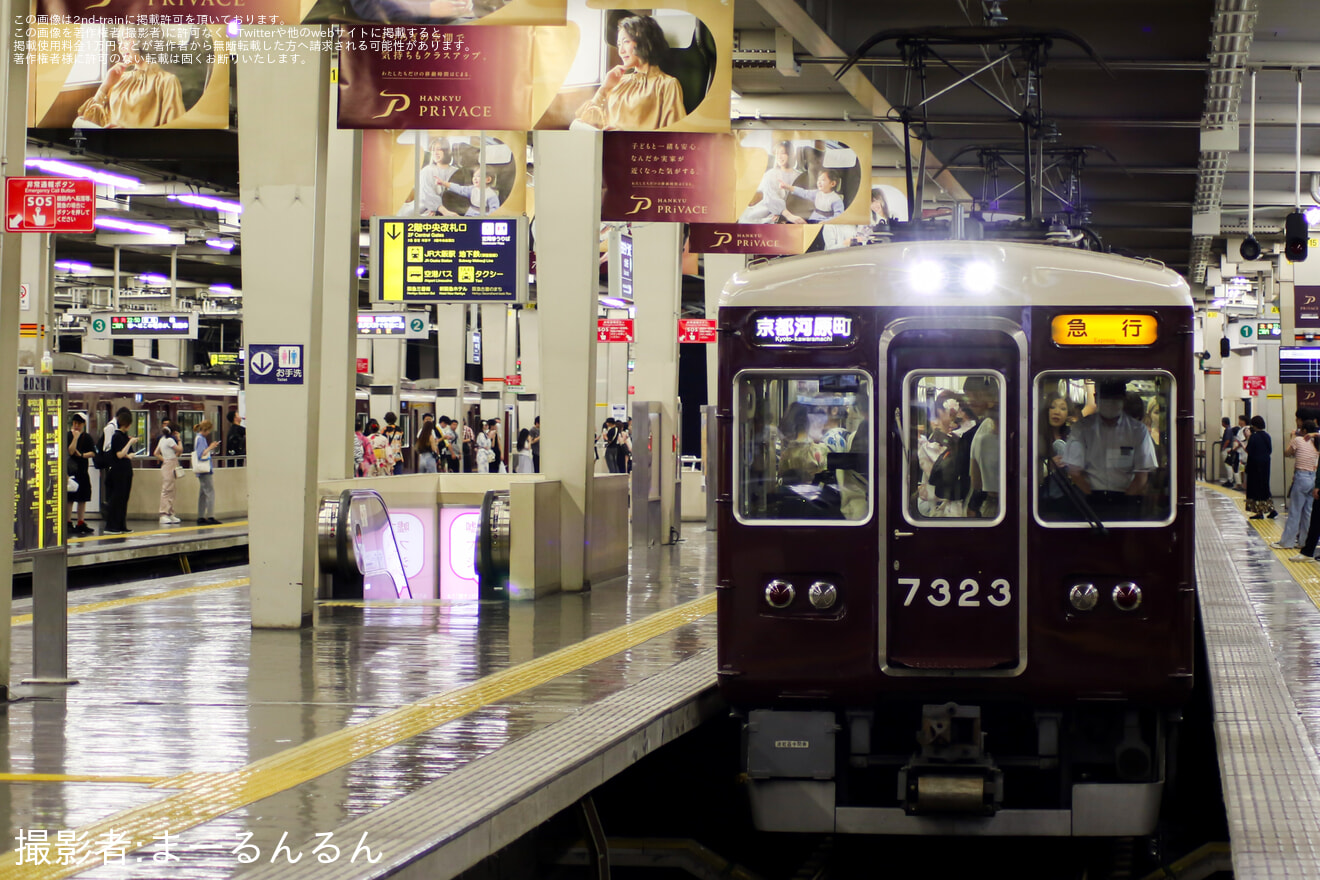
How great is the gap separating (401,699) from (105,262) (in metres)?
35.7

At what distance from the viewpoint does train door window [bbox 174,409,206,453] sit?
103 ft

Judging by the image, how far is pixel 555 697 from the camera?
8430 millimetres

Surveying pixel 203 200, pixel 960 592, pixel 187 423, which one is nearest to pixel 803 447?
pixel 960 592

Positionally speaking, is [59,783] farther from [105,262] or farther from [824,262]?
[105,262]

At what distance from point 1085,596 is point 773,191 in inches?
428

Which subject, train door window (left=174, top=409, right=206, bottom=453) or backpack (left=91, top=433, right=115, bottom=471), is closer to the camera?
backpack (left=91, top=433, right=115, bottom=471)

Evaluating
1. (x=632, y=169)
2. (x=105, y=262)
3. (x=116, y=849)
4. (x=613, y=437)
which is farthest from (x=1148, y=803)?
(x=105, y=262)

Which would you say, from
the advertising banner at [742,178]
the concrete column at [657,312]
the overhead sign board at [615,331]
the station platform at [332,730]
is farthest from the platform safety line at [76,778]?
the overhead sign board at [615,331]

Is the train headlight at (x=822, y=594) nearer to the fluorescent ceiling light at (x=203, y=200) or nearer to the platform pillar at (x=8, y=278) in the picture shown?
the platform pillar at (x=8, y=278)

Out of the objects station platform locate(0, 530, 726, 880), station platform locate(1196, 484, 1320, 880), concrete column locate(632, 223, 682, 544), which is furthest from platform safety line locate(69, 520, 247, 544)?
station platform locate(1196, 484, 1320, 880)

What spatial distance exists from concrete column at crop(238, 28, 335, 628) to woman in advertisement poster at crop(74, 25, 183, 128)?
685 millimetres

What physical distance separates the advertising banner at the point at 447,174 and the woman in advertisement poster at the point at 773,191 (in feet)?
9.95

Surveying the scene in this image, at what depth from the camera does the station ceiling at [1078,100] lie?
53.4 ft

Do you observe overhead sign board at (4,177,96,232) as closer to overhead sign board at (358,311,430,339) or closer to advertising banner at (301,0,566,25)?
advertising banner at (301,0,566,25)
